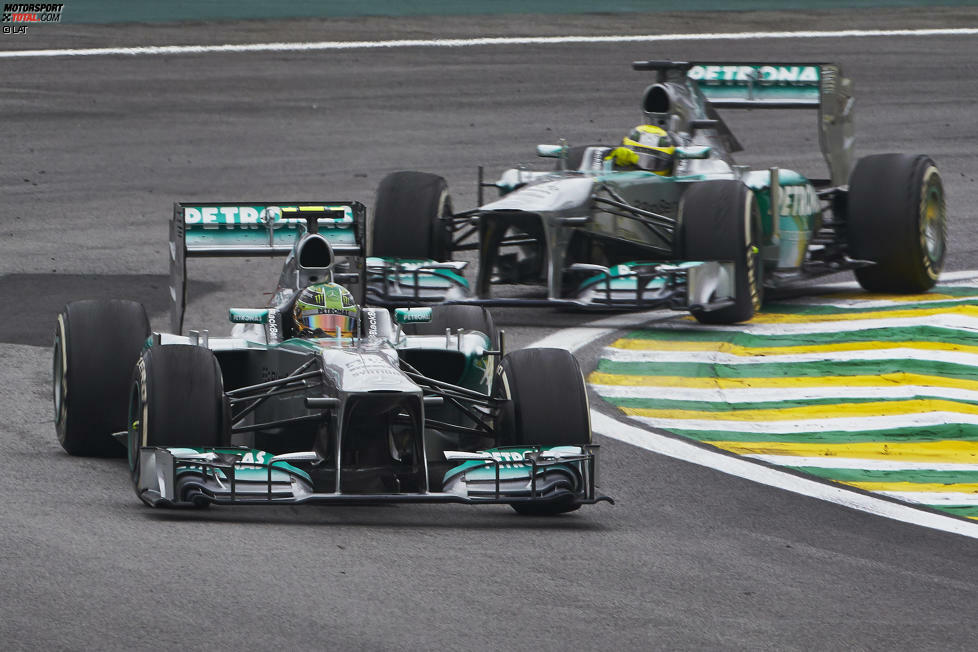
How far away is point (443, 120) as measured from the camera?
81.6 ft

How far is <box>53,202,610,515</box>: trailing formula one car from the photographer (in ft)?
28.1

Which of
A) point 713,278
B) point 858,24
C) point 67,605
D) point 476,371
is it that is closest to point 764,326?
point 713,278

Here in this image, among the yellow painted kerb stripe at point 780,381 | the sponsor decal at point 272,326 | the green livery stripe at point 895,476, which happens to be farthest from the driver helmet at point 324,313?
the yellow painted kerb stripe at point 780,381

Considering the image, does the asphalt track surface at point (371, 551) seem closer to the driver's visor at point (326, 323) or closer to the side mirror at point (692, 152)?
the driver's visor at point (326, 323)

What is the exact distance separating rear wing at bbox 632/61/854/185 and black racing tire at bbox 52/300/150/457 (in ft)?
25.9

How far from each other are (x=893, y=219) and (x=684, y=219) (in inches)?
92.9

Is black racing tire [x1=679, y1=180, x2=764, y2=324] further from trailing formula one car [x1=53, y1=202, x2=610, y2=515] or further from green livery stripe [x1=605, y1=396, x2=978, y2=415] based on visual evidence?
trailing formula one car [x1=53, y1=202, x2=610, y2=515]

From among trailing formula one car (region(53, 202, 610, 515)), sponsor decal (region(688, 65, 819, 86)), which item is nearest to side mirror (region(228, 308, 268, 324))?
trailing formula one car (region(53, 202, 610, 515))

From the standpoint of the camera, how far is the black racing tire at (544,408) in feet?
29.6

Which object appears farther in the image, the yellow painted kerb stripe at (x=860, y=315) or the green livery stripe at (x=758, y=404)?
the yellow painted kerb stripe at (x=860, y=315)

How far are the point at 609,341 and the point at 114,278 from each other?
16.3 feet

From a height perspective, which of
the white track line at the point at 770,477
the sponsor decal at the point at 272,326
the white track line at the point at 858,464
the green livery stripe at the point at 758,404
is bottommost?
the white track line at the point at 858,464

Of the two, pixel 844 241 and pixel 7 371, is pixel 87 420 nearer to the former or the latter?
pixel 7 371

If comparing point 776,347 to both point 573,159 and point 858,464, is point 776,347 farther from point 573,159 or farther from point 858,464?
point 858,464
